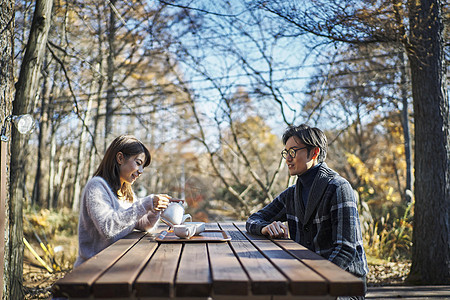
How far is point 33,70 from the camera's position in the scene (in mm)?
3514

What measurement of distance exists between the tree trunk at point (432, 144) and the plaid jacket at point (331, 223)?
2625 mm

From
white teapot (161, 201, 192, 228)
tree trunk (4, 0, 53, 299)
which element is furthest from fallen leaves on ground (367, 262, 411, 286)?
tree trunk (4, 0, 53, 299)

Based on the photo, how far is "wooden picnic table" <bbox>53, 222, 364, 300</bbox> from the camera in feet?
3.92

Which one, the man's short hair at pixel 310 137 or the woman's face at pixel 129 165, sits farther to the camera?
the woman's face at pixel 129 165

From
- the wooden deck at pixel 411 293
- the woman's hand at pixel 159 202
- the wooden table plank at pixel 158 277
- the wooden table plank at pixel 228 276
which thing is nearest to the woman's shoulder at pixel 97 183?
the woman's hand at pixel 159 202

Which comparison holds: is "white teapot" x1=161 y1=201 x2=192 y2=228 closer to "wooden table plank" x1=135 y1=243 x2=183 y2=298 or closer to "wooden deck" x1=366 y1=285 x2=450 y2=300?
"wooden table plank" x1=135 y1=243 x2=183 y2=298

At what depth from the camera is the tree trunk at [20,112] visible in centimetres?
332

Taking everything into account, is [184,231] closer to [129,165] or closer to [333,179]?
[129,165]

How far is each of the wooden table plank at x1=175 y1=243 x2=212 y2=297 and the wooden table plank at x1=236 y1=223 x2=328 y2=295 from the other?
0.81 feet

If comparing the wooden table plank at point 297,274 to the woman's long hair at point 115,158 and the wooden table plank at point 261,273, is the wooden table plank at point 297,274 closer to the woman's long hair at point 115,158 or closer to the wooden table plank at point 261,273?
the wooden table plank at point 261,273

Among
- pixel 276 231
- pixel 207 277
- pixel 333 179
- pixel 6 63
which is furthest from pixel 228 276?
pixel 6 63

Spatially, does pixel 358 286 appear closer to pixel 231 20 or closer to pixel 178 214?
pixel 178 214

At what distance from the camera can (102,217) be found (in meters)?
2.22

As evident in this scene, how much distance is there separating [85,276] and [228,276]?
0.44m
